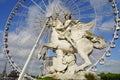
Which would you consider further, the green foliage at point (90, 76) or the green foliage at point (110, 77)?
the green foliage at point (110, 77)

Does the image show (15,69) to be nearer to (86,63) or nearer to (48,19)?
(48,19)

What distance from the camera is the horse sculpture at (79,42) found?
2056cm

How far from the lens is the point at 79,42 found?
68.3 ft

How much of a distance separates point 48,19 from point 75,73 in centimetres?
487

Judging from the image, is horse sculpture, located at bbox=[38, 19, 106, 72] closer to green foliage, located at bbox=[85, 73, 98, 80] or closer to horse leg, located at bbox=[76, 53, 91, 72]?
horse leg, located at bbox=[76, 53, 91, 72]

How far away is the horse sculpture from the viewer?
20.6 meters

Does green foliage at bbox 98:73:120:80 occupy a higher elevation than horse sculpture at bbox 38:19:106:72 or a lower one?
lower

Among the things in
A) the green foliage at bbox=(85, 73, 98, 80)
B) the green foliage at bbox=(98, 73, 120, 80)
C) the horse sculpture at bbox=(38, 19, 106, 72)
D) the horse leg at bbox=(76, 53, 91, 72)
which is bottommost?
the green foliage at bbox=(98, 73, 120, 80)

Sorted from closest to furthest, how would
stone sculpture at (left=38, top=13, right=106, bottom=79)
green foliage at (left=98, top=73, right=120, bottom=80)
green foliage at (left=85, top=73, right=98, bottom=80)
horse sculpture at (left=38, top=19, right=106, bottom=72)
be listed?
green foliage at (left=85, top=73, right=98, bottom=80)
horse sculpture at (left=38, top=19, right=106, bottom=72)
stone sculpture at (left=38, top=13, right=106, bottom=79)
green foliage at (left=98, top=73, right=120, bottom=80)

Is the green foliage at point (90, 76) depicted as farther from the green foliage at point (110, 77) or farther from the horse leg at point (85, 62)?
the green foliage at point (110, 77)

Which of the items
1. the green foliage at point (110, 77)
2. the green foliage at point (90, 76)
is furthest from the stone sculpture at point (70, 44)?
the green foliage at point (110, 77)

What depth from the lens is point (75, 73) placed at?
20219 mm

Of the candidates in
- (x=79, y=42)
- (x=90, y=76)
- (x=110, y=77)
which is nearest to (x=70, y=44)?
(x=79, y=42)

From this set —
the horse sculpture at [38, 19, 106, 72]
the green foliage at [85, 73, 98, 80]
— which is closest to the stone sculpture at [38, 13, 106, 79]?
the horse sculpture at [38, 19, 106, 72]
